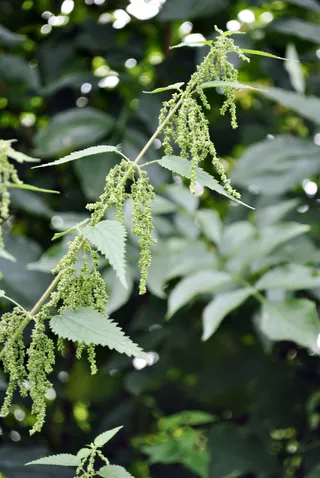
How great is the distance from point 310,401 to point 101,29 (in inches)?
39.8

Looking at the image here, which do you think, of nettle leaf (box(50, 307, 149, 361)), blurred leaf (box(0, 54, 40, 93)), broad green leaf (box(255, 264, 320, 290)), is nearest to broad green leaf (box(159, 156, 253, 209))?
nettle leaf (box(50, 307, 149, 361))

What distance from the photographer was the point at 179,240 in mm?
1321

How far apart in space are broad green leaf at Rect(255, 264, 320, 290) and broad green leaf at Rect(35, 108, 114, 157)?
55 centimetres

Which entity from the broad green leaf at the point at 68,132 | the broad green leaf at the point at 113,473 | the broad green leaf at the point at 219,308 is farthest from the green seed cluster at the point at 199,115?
the broad green leaf at the point at 68,132

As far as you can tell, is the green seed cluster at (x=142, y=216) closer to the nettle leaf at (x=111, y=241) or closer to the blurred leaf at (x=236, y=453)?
the nettle leaf at (x=111, y=241)

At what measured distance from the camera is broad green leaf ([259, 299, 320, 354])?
3.44ft

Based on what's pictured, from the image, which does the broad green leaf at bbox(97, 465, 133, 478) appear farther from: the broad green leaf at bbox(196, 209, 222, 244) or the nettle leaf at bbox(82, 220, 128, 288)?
the broad green leaf at bbox(196, 209, 222, 244)

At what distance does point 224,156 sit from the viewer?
5.97 feet

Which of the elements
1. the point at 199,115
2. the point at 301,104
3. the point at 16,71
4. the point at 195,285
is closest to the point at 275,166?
the point at 301,104

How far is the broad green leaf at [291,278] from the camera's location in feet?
3.62

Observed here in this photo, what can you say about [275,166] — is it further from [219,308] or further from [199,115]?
[199,115]

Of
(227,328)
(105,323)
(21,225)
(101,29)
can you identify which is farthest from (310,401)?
(105,323)

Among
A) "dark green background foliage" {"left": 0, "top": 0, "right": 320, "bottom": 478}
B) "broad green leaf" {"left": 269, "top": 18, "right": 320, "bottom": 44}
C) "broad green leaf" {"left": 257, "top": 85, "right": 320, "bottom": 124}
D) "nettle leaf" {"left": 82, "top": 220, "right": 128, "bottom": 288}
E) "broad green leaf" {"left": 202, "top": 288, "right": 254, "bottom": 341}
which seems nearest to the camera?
"nettle leaf" {"left": 82, "top": 220, "right": 128, "bottom": 288}

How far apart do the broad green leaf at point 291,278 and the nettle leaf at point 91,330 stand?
66 centimetres
